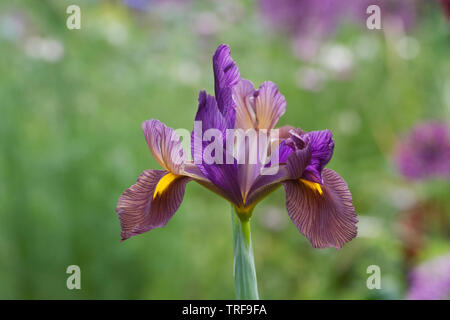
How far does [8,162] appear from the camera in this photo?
6.36 feet

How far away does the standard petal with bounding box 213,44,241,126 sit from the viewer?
2.75ft

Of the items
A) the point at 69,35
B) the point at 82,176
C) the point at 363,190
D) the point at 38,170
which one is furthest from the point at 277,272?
the point at 69,35

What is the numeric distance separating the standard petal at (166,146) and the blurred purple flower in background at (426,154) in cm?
156

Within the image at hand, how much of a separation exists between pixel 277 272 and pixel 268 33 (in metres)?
2.72

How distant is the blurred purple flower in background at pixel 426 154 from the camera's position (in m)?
2.10

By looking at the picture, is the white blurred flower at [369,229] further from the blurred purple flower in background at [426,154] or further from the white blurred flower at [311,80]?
the white blurred flower at [311,80]

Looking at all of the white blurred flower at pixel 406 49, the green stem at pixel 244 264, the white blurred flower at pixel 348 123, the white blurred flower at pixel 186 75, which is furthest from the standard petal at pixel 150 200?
the white blurred flower at pixel 406 49

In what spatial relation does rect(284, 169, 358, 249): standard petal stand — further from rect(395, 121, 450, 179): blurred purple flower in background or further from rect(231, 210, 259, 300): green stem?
rect(395, 121, 450, 179): blurred purple flower in background

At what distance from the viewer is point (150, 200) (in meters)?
0.84

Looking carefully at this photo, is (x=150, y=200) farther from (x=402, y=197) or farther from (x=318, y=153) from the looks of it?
(x=402, y=197)

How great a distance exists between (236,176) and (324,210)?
0.16 meters

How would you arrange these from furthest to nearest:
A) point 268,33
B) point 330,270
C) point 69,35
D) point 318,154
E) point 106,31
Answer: point 268,33, point 106,31, point 69,35, point 330,270, point 318,154
